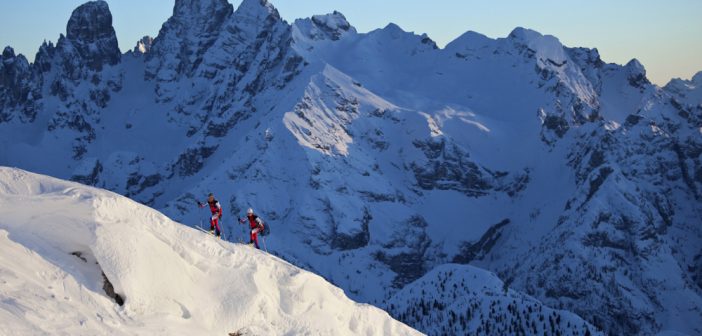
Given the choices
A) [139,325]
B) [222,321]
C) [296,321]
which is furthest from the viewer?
[296,321]

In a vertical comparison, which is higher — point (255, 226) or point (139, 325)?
point (255, 226)

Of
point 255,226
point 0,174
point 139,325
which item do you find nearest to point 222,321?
point 139,325

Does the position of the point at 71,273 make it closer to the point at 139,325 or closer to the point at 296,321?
the point at 139,325

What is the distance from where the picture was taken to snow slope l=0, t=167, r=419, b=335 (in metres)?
36.1

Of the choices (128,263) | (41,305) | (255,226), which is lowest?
(41,305)

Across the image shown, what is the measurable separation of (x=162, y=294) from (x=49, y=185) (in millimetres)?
8068

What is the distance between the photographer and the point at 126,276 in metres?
38.9

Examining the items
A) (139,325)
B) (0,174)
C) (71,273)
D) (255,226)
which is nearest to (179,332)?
(139,325)

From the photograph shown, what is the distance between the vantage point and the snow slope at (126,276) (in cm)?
3612

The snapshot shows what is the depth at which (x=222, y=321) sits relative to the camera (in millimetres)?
42031

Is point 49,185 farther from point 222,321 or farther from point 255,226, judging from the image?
point 255,226

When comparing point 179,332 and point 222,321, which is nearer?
point 179,332

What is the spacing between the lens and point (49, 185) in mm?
43594

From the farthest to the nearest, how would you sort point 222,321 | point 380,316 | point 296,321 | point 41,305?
point 380,316, point 296,321, point 222,321, point 41,305
